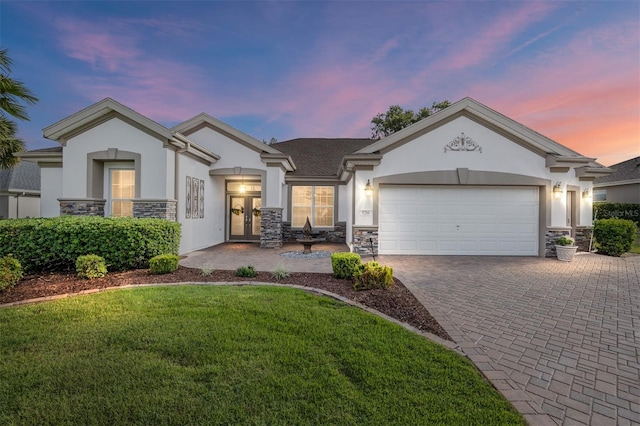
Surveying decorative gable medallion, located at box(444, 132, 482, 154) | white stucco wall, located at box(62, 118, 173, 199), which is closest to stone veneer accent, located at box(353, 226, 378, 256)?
decorative gable medallion, located at box(444, 132, 482, 154)

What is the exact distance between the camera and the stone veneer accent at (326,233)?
50.1ft

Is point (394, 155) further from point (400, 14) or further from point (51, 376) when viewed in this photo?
point (51, 376)

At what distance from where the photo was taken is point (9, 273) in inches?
226

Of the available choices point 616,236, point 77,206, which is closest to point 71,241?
point 77,206

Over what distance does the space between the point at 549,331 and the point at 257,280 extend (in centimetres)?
559

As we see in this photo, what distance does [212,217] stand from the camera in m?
13.3

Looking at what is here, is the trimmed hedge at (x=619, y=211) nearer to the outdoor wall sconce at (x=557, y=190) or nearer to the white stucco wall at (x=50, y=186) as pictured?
the outdoor wall sconce at (x=557, y=190)

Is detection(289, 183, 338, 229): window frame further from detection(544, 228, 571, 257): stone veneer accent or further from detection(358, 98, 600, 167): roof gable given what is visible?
detection(544, 228, 571, 257): stone veneer accent

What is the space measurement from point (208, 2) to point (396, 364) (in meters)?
13.8

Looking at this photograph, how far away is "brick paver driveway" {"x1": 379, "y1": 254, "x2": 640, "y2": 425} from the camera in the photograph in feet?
9.05

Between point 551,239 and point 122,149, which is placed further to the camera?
point 551,239

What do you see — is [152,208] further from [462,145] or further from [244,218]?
[462,145]

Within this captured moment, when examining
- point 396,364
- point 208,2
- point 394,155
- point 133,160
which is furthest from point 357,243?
point 208,2

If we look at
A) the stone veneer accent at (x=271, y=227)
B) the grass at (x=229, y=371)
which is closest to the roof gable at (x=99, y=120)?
the stone veneer accent at (x=271, y=227)
